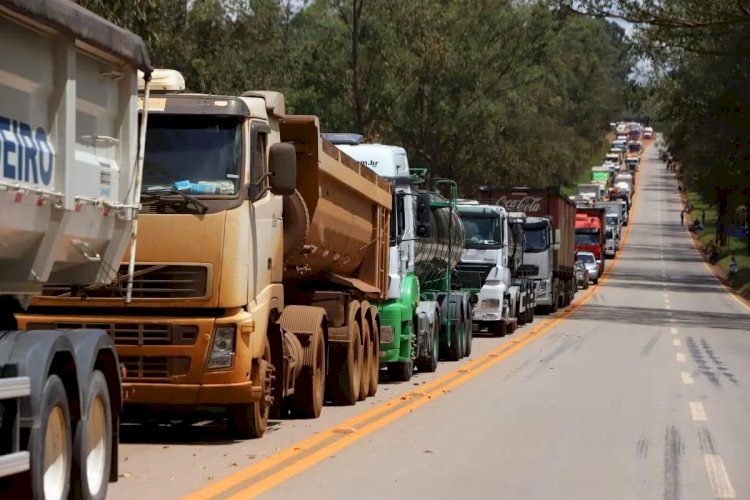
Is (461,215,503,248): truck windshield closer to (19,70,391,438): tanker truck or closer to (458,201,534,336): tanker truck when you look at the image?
(458,201,534,336): tanker truck

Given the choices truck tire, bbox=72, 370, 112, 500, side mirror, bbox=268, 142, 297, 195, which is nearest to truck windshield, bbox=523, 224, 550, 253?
side mirror, bbox=268, 142, 297, 195

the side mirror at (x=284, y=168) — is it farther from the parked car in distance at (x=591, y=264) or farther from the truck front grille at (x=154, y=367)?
the parked car in distance at (x=591, y=264)

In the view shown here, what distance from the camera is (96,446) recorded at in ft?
29.1

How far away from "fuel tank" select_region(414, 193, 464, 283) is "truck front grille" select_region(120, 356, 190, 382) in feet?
34.8

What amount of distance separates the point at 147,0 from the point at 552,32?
1606 inches

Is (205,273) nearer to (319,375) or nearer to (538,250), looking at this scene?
(319,375)

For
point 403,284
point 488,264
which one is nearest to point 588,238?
point 488,264

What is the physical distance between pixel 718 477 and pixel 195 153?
505 centimetres

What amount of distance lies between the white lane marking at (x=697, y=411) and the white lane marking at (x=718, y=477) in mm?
3299

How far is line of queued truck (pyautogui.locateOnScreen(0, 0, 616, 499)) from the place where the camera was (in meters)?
7.91

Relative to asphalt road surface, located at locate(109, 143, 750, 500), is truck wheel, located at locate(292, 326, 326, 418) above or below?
above

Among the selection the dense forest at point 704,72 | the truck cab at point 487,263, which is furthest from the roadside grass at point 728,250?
the truck cab at point 487,263

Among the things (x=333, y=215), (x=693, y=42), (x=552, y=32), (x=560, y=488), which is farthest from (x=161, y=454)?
(x=552, y=32)

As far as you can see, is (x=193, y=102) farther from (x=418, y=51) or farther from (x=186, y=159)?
(x=418, y=51)
